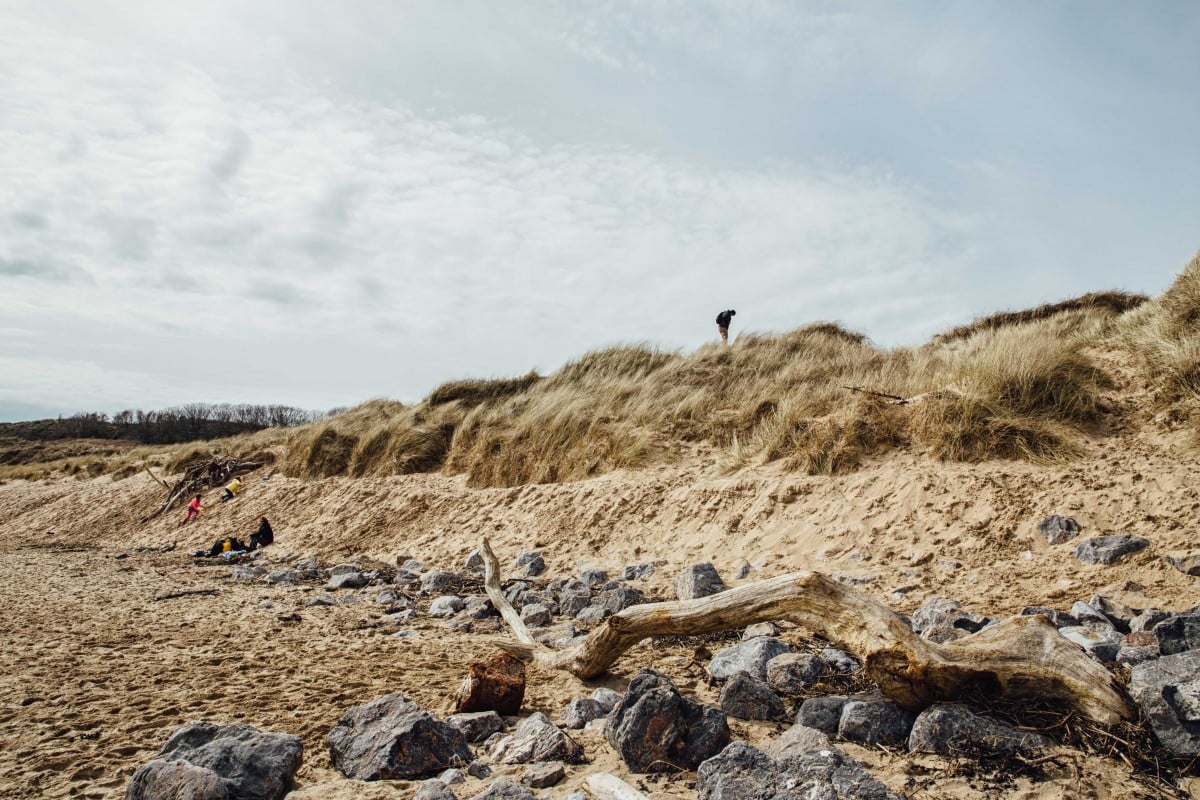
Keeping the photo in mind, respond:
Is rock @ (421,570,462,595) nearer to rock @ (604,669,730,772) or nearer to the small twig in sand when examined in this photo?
the small twig in sand

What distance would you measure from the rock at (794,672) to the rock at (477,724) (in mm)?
1464

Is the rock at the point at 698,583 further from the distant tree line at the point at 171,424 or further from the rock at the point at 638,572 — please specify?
the distant tree line at the point at 171,424

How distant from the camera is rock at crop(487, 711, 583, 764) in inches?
118

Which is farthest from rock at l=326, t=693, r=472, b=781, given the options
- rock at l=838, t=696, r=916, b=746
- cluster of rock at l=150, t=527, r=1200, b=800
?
rock at l=838, t=696, r=916, b=746

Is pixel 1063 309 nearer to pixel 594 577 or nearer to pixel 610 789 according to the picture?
pixel 594 577

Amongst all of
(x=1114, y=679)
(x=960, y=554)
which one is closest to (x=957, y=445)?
(x=960, y=554)

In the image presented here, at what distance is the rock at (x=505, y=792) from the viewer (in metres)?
2.53

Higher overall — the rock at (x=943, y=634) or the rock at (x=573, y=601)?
the rock at (x=943, y=634)

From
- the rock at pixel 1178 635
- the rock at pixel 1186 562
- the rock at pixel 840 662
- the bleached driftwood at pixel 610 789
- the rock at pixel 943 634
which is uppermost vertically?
the rock at pixel 1186 562

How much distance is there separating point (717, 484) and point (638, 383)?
13.3 ft

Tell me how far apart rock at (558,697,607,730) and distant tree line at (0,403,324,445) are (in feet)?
135

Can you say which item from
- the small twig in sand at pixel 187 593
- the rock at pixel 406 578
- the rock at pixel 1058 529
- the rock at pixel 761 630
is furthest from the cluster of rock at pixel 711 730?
the small twig in sand at pixel 187 593

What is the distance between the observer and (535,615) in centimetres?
594

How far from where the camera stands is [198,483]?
16.3 metres
